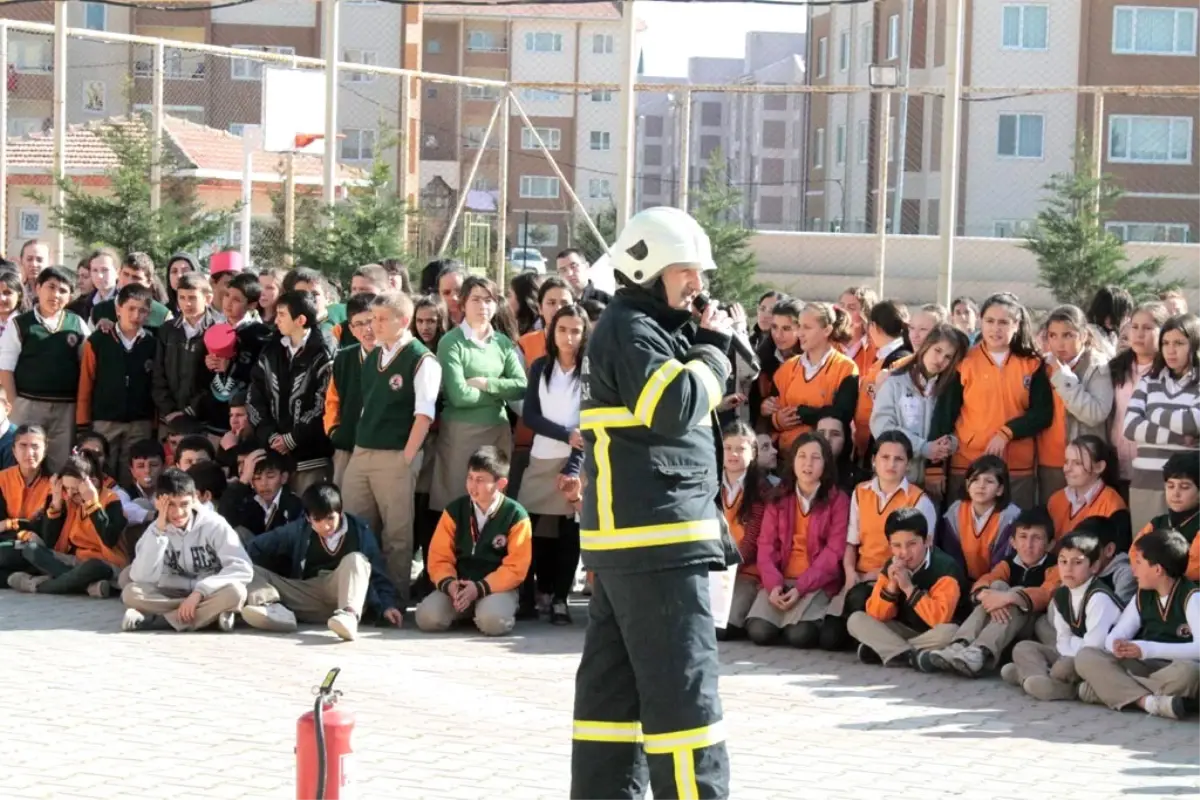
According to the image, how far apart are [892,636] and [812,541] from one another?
950 mm

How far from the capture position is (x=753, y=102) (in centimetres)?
8675

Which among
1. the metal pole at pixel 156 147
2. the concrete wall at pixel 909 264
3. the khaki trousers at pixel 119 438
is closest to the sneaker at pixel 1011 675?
the khaki trousers at pixel 119 438

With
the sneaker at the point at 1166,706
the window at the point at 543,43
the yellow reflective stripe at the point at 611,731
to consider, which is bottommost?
the sneaker at the point at 1166,706

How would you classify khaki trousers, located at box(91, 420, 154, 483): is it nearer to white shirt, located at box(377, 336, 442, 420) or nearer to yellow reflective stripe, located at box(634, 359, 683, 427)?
white shirt, located at box(377, 336, 442, 420)

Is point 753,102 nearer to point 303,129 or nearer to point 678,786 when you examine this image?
point 303,129

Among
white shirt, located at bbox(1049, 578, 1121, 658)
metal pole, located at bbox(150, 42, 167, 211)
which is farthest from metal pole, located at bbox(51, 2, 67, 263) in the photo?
white shirt, located at bbox(1049, 578, 1121, 658)

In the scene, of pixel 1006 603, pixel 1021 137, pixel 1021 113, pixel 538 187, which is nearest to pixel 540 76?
pixel 538 187

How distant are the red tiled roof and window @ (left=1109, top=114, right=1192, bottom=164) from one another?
2291 cm

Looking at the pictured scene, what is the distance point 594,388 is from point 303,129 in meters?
12.3

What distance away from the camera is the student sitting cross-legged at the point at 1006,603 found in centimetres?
948

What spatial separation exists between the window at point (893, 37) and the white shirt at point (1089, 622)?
1533 inches

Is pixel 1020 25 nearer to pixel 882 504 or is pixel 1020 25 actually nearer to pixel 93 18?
pixel 93 18

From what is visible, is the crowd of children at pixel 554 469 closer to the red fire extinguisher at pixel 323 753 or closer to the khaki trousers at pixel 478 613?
the khaki trousers at pixel 478 613

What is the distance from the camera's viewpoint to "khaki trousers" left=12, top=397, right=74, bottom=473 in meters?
12.5
